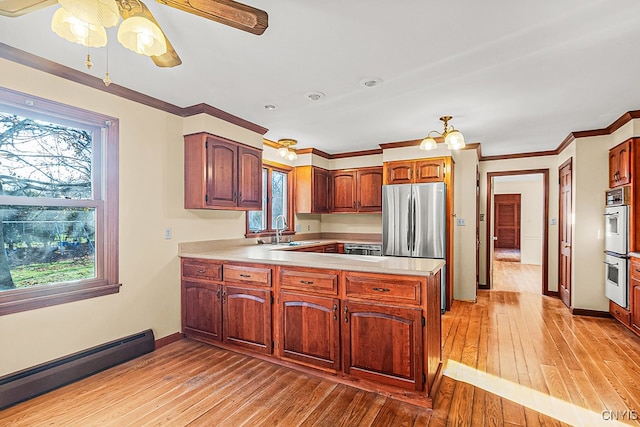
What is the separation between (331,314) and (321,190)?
3.22m

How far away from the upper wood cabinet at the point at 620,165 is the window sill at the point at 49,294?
5184 mm

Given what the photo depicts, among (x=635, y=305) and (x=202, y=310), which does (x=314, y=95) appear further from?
(x=635, y=305)

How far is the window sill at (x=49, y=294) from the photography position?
2.26 meters

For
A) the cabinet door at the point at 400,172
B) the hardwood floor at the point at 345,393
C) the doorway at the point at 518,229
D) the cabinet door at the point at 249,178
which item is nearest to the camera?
the hardwood floor at the point at 345,393

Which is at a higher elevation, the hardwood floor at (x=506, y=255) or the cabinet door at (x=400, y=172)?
the cabinet door at (x=400, y=172)

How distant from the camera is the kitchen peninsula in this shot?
2.25 metres

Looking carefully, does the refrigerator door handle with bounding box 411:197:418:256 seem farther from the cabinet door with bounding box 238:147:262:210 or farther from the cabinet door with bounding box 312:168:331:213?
the cabinet door with bounding box 238:147:262:210

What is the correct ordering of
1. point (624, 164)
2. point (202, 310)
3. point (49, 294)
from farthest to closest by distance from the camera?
point (624, 164) < point (202, 310) < point (49, 294)

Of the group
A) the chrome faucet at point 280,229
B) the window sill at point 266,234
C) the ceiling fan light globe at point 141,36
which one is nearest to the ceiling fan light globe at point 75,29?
the ceiling fan light globe at point 141,36

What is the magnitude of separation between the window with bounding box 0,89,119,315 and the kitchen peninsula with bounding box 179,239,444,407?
896 millimetres

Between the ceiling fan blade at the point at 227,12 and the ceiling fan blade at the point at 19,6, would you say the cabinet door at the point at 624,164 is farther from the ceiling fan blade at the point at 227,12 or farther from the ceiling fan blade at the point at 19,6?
the ceiling fan blade at the point at 19,6

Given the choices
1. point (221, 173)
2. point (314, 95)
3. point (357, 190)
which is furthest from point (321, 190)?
point (314, 95)

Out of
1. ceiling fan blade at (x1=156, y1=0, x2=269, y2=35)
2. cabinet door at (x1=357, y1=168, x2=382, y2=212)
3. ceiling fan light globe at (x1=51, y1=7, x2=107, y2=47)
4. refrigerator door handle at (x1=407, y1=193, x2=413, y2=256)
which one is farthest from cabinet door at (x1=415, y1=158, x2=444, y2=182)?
ceiling fan light globe at (x1=51, y1=7, x2=107, y2=47)

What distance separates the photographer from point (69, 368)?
248 centimetres
